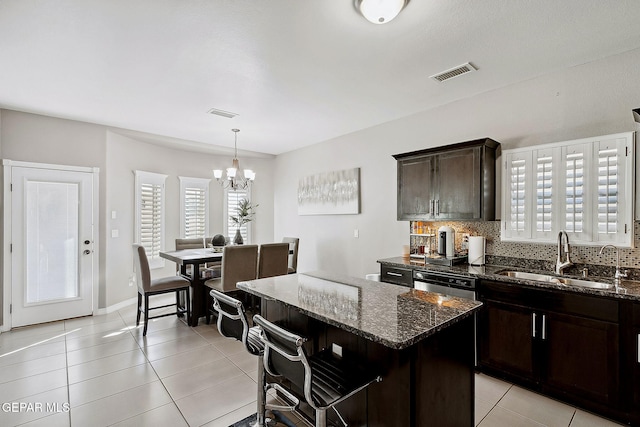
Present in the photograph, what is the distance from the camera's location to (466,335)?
5.93 ft

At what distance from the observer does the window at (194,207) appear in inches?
235

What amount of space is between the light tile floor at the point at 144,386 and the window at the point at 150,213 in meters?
1.80

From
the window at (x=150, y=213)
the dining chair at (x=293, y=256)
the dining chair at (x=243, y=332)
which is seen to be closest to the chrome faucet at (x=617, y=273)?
the dining chair at (x=243, y=332)

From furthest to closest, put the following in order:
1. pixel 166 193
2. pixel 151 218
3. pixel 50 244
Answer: pixel 166 193, pixel 151 218, pixel 50 244

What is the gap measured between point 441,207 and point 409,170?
2.06 feet

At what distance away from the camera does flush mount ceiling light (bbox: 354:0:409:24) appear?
1.95 metres

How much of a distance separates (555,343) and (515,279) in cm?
55

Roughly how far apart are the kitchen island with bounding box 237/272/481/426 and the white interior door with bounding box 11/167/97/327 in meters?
Result: 3.82

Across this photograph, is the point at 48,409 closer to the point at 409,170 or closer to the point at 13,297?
the point at 13,297

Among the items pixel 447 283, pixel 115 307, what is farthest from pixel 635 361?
pixel 115 307

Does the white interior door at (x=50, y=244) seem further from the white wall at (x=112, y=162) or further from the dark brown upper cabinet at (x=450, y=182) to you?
the dark brown upper cabinet at (x=450, y=182)

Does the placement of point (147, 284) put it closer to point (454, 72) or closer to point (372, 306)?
point (372, 306)

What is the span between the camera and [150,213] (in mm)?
5477

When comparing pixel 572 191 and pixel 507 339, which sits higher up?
pixel 572 191
